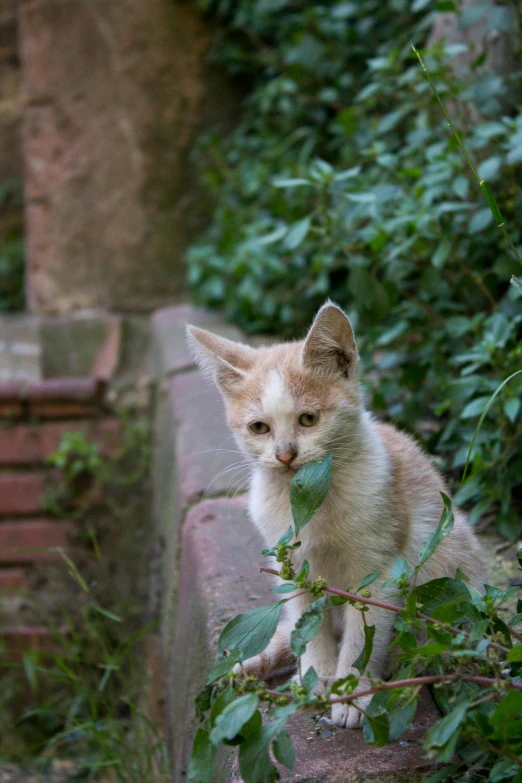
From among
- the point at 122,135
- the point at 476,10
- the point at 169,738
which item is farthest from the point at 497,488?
the point at 122,135

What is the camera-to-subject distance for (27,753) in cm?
320

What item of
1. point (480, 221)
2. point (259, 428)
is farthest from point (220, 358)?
point (480, 221)

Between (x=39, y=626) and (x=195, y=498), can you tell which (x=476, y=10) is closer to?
(x=195, y=498)

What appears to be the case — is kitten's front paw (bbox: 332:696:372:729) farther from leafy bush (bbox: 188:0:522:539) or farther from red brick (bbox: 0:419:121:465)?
red brick (bbox: 0:419:121:465)

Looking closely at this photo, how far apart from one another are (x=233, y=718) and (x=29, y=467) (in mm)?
3021

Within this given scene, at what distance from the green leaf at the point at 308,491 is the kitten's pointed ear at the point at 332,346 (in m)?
0.34

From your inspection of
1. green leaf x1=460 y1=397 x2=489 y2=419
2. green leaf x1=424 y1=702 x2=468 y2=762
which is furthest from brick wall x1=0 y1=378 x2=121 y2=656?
green leaf x1=424 y1=702 x2=468 y2=762

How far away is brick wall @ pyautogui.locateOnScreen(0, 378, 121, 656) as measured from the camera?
→ 3.96 metres

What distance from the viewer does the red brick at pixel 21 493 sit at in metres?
3.99

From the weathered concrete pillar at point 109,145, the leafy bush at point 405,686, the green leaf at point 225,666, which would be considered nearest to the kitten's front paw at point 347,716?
the leafy bush at point 405,686

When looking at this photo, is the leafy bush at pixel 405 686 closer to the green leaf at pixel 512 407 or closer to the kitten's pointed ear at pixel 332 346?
the kitten's pointed ear at pixel 332 346

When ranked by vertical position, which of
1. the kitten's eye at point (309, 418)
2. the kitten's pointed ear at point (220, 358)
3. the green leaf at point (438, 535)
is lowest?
the green leaf at point (438, 535)

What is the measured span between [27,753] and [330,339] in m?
2.24

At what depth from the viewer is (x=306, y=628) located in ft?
4.35
